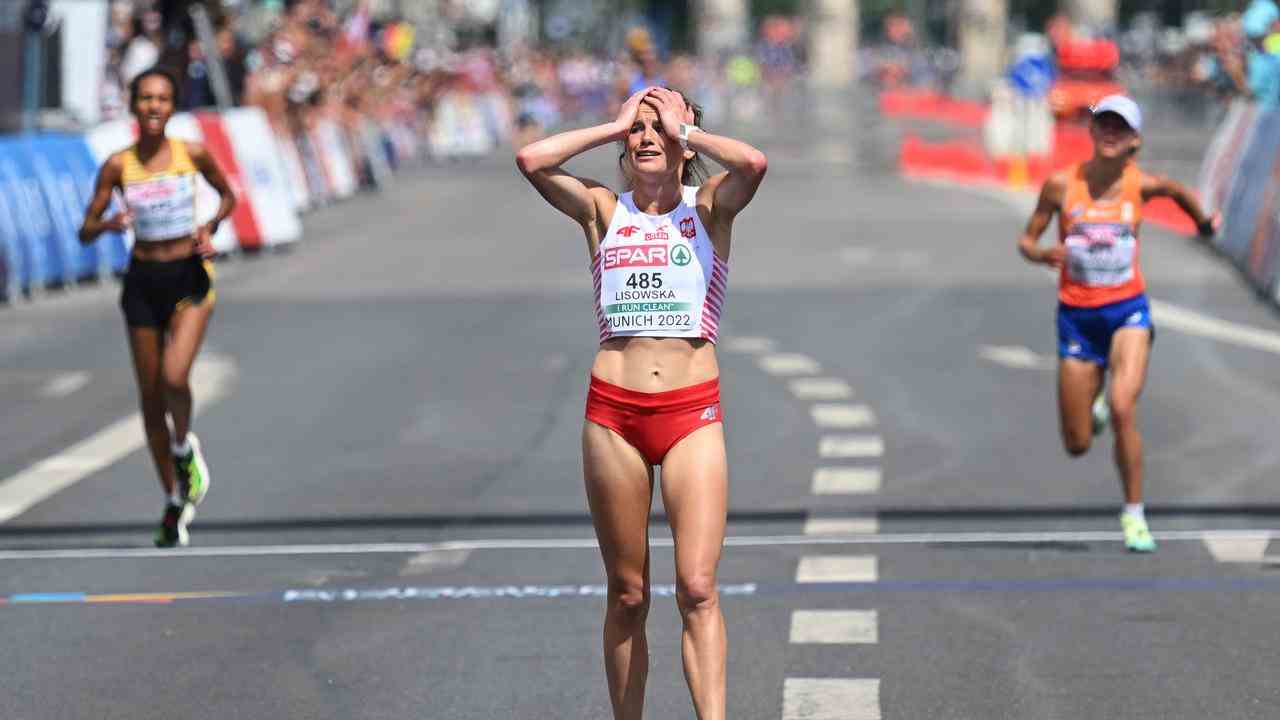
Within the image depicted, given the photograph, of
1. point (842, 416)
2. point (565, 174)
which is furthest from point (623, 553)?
point (842, 416)

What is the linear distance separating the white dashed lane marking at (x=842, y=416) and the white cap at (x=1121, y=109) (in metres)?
3.81

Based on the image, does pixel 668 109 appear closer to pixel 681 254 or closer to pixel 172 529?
pixel 681 254

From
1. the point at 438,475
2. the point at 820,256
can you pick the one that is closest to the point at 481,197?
→ the point at 820,256

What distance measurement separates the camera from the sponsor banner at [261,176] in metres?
26.6

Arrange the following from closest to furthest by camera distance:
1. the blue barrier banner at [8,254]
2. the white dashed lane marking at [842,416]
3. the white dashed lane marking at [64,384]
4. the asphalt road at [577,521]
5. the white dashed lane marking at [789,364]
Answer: the asphalt road at [577,521] < the white dashed lane marking at [842,416] < the white dashed lane marking at [64,384] < the white dashed lane marking at [789,364] < the blue barrier banner at [8,254]

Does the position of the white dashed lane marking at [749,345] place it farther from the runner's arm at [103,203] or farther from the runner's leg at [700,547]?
the runner's leg at [700,547]

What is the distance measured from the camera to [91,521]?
1134 centimetres

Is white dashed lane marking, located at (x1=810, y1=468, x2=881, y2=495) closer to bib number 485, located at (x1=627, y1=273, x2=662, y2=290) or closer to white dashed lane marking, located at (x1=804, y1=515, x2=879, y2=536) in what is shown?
white dashed lane marking, located at (x1=804, y1=515, x2=879, y2=536)

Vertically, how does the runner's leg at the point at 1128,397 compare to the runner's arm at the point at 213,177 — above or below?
below

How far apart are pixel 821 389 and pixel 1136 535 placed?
5.49 meters

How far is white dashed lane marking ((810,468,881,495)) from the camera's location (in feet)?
39.4

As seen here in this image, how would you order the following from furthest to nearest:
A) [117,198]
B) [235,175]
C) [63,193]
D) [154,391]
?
1. [235,175]
2. [117,198]
3. [63,193]
4. [154,391]

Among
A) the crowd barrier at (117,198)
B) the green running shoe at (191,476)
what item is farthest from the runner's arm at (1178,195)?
the crowd barrier at (117,198)

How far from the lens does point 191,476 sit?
11.0 metres
